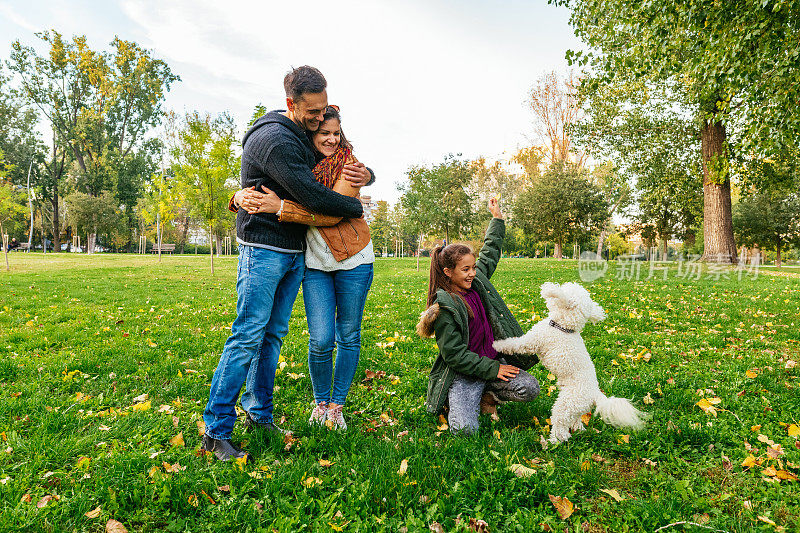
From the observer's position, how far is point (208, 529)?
2.19 m

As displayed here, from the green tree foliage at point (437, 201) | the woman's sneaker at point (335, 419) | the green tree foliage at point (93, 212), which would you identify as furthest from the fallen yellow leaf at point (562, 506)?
the green tree foliage at point (93, 212)

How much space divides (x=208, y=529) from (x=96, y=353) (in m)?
3.69

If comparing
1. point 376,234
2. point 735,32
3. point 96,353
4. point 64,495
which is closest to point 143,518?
point 64,495

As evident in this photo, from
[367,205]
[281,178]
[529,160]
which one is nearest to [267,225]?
[281,178]

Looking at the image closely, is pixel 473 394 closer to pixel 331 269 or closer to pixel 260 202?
pixel 331 269

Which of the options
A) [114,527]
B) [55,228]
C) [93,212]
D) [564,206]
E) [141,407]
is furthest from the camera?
[55,228]

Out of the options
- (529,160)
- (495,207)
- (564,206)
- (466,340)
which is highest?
(529,160)

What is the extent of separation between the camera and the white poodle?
298 centimetres

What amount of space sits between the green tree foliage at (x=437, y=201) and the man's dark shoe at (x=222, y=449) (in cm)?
1856

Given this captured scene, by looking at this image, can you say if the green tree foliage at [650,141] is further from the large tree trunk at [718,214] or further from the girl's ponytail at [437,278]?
the girl's ponytail at [437,278]

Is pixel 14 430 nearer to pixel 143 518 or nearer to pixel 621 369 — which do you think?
pixel 143 518

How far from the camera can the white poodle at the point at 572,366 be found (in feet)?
9.77

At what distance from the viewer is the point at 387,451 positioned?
9.30ft

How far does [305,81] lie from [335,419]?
233 centimetres
